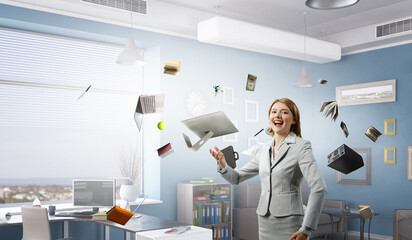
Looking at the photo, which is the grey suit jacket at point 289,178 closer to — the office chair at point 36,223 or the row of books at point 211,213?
the office chair at point 36,223

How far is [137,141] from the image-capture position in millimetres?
6551

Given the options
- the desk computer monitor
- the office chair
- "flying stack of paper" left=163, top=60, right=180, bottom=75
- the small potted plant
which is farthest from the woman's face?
the small potted plant

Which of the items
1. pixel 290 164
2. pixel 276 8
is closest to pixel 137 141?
pixel 276 8

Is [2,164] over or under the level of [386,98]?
under

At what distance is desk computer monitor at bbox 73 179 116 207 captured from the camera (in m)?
5.09

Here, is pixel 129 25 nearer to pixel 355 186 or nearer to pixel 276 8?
pixel 276 8

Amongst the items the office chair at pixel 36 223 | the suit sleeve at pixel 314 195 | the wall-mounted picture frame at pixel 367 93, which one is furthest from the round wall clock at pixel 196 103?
the suit sleeve at pixel 314 195

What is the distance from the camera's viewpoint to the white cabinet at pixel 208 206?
6.13 m

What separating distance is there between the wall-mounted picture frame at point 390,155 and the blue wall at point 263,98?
7 cm

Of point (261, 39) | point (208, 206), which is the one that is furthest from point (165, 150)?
point (261, 39)

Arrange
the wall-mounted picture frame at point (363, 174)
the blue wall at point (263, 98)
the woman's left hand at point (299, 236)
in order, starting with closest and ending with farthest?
the woman's left hand at point (299, 236)
the blue wall at point (263, 98)
the wall-mounted picture frame at point (363, 174)

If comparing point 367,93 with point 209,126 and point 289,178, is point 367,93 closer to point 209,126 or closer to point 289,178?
point 209,126

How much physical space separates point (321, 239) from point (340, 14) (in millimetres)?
3539

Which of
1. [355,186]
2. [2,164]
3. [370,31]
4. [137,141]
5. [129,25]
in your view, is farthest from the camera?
[355,186]
